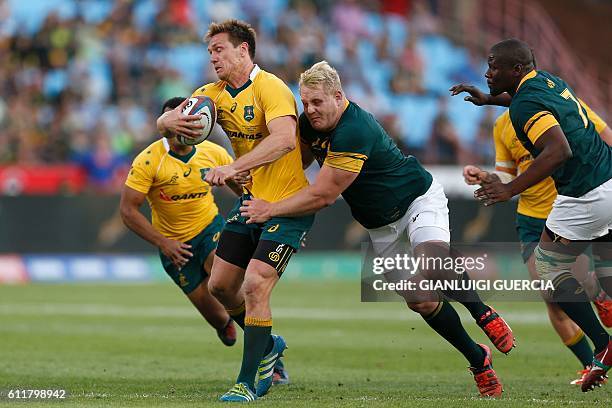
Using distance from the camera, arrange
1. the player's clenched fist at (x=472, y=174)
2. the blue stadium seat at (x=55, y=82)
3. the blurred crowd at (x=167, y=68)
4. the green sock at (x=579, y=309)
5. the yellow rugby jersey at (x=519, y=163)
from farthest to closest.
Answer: the blue stadium seat at (x=55, y=82)
the blurred crowd at (x=167, y=68)
the yellow rugby jersey at (x=519, y=163)
the green sock at (x=579, y=309)
the player's clenched fist at (x=472, y=174)

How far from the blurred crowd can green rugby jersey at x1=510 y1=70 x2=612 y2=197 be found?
13.7 m

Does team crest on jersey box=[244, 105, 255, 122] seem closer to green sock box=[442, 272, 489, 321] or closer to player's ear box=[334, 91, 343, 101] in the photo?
player's ear box=[334, 91, 343, 101]

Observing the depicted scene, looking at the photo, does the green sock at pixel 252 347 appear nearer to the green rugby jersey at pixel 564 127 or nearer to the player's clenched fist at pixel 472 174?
the player's clenched fist at pixel 472 174

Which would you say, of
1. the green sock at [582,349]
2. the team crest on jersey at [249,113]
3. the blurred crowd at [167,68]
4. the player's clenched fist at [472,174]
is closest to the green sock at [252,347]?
the team crest on jersey at [249,113]

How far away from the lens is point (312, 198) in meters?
7.76

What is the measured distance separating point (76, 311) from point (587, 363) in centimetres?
871

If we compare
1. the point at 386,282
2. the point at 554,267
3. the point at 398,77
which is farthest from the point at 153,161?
the point at 398,77

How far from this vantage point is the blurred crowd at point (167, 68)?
2127cm

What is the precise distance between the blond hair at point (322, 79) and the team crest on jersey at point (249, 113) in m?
0.49

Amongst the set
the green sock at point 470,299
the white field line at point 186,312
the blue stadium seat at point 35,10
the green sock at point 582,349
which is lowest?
the white field line at point 186,312

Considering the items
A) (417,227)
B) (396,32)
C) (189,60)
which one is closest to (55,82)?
(189,60)

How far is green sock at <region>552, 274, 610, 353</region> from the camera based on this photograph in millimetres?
8445

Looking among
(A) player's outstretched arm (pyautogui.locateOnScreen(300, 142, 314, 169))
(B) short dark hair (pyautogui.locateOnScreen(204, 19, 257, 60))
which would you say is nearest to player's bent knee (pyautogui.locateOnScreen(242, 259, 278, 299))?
(A) player's outstretched arm (pyautogui.locateOnScreen(300, 142, 314, 169))

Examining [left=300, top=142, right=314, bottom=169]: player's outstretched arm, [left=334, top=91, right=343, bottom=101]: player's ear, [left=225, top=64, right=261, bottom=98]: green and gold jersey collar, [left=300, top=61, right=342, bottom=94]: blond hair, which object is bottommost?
[left=300, top=142, right=314, bottom=169]: player's outstretched arm
